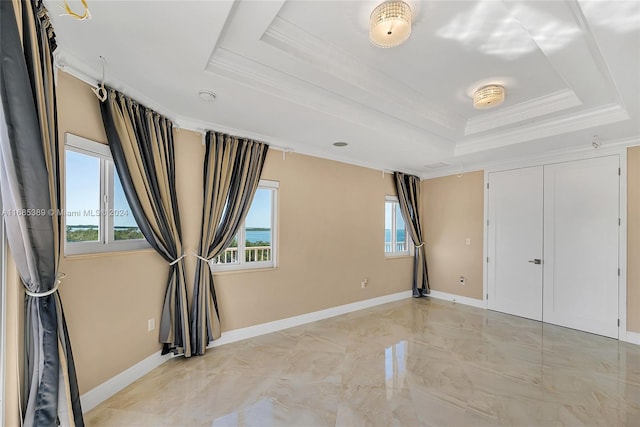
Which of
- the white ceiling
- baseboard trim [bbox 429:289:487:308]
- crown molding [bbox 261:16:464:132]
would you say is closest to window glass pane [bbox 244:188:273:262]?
the white ceiling

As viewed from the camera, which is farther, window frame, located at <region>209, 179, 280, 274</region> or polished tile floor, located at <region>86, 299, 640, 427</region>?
window frame, located at <region>209, 179, 280, 274</region>

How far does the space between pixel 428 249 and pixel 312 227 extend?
2.98 meters

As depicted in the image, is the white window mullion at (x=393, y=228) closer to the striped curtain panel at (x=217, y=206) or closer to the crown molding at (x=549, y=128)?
the crown molding at (x=549, y=128)

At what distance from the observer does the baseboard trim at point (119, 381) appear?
2.17 meters

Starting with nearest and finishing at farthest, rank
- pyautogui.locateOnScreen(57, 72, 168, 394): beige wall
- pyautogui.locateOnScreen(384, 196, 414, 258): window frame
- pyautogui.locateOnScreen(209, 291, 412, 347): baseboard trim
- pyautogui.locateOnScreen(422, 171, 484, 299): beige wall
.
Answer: pyautogui.locateOnScreen(57, 72, 168, 394): beige wall
pyautogui.locateOnScreen(209, 291, 412, 347): baseboard trim
pyautogui.locateOnScreen(422, 171, 484, 299): beige wall
pyautogui.locateOnScreen(384, 196, 414, 258): window frame

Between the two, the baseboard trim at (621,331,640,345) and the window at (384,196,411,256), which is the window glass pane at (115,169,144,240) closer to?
the window at (384,196,411,256)

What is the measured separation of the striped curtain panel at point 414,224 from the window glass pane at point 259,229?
286 centimetres

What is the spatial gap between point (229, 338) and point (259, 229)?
1.42 metres

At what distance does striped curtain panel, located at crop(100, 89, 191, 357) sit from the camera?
2.41 m

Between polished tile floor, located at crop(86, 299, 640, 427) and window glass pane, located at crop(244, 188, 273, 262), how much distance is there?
3.61 feet

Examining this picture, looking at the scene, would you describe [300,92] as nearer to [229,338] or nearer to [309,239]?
[309,239]

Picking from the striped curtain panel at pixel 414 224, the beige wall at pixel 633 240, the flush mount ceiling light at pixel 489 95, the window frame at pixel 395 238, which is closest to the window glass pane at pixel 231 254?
the window frame at pixel 395 238

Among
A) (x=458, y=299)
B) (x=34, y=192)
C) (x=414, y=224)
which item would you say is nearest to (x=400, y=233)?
(x=414, y=224)

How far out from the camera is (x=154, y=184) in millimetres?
2678
